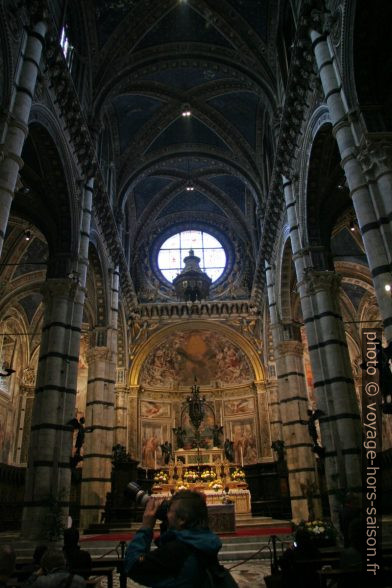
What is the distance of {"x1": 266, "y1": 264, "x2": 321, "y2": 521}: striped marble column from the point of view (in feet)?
51.2

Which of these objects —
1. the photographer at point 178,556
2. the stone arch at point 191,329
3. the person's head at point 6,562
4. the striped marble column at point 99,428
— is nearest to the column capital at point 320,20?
the photographer at point 178,556

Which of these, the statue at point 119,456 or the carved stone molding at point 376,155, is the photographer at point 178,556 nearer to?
the carved stone molding at point 376,155

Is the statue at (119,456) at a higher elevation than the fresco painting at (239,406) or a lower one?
lower

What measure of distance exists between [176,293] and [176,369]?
Answer: 4753 mm

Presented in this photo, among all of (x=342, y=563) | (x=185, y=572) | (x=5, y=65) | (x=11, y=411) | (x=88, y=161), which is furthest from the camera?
(x=11, y=411)

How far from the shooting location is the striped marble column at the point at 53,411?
11406 mm

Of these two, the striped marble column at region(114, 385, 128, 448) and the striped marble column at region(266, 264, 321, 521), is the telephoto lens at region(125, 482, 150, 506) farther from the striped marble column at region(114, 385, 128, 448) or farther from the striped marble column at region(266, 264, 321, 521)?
the striped marble column at region(114, 385, 128, 448)

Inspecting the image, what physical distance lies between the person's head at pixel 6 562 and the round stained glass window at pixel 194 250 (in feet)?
89.4

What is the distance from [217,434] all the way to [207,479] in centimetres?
612

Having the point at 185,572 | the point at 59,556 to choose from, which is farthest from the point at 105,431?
the point at 185,572

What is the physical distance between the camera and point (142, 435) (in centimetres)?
2595

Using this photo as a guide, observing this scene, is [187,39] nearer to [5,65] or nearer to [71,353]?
[5,65]

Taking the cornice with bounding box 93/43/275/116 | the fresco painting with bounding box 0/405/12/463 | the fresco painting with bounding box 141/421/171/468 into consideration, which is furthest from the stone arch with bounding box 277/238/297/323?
the fresco painting with bounding box 0/405/12/463

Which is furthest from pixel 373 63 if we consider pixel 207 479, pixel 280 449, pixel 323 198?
pixel 280 449
